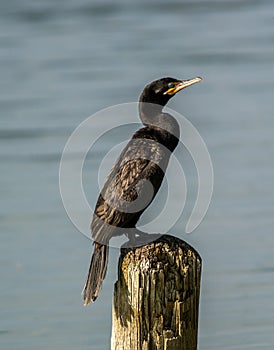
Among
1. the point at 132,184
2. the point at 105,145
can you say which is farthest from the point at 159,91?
the point at 105,145

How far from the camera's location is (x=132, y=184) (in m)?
5.99

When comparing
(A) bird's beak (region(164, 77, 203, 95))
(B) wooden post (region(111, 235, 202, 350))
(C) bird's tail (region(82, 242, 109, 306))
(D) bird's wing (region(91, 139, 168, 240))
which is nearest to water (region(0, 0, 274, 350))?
(A) bird's beak (region(164, 77, 203, 95))

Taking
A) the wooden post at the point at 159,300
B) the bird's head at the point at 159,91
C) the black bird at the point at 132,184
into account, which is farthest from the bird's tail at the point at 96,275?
the bird's head at the point at 159,91

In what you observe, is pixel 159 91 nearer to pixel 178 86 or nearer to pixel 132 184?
pixel 178 86

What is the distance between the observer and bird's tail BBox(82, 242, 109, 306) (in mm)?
5684

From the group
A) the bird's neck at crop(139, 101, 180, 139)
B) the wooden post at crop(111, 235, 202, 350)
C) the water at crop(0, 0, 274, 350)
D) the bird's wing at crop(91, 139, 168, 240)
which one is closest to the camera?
the wooden post at crop(111, 235, 202, 350)

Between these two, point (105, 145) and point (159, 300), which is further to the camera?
point (105, 145)

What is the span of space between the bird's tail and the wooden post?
0.58 m

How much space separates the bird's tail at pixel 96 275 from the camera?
5.68m

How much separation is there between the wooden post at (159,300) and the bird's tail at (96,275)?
576mm

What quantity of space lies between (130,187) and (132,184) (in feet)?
0.06

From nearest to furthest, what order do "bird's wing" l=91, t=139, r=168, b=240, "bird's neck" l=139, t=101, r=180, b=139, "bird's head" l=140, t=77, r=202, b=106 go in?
"bird's wing" l=91, t=139, r=168, b=240 < "bird's neck" l=139, t=101, r=180, b=139 < "bird's head" l=140, t=77, r=202, b=106

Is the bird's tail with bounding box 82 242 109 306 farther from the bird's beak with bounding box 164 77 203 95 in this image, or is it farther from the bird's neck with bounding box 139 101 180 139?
the bird's beak with bounding box 164 77 203 95

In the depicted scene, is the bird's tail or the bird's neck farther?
the bird's neck
